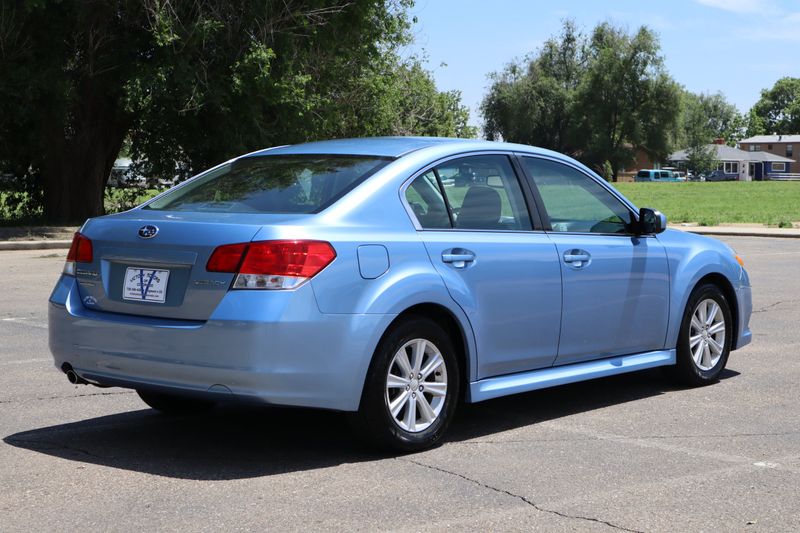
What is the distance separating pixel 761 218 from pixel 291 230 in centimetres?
3657

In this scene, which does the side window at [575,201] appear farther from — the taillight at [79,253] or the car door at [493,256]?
the taillight at [79,253]

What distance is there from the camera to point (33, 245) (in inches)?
931

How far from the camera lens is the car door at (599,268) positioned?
688 centimetres

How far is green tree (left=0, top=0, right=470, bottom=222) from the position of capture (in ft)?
84.0

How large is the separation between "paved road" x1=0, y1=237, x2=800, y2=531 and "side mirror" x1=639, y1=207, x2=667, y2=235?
1.10 m

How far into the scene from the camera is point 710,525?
4.71 metres

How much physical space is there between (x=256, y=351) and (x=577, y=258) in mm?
2339

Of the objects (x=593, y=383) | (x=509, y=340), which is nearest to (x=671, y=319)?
(x=593, y=383)

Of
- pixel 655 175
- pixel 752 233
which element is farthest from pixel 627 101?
pixel 752 233

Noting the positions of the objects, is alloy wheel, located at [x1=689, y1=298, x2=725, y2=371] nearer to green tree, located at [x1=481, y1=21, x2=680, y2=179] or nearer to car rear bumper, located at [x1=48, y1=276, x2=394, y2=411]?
car rear bumper, located at [x1=48, y1=276, x2=394, y2=411]

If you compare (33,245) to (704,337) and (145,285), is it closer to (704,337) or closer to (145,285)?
(704,337)

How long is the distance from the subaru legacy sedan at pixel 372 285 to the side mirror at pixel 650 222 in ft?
0.05

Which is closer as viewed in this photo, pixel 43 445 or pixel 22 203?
pixel 43 445

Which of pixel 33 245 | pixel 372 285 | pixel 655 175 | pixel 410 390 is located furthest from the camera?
pixel 655 175
